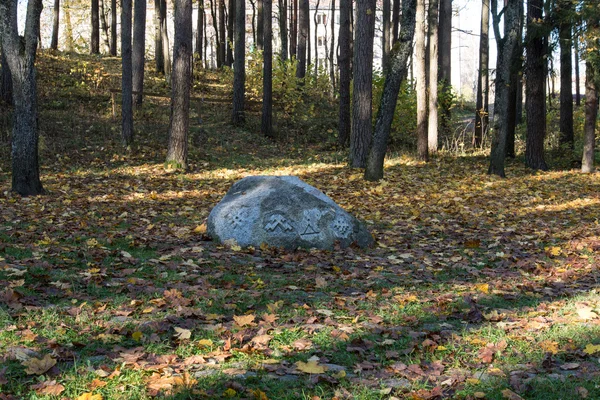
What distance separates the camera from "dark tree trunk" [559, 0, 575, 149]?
17.2m

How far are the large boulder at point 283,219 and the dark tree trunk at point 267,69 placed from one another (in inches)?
616

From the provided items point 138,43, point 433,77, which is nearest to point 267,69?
point 138,43

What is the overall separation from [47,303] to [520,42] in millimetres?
17914

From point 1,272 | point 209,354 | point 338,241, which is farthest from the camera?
point 338,241

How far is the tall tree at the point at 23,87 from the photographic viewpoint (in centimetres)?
1043

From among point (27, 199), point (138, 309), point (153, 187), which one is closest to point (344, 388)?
point (138, 309)

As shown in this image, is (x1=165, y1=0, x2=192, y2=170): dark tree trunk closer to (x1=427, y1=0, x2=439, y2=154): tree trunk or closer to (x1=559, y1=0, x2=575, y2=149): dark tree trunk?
(x1=427, y1=0, x2=439, y2=154): tree trunk

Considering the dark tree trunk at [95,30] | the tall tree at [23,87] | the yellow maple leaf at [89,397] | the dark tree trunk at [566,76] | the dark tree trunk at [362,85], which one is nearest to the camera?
the yellow maple leaf at [89,397]

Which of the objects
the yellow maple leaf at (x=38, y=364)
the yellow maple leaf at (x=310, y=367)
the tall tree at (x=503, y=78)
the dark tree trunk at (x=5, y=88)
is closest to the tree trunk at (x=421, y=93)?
the tall tree at (x=503, y=78)

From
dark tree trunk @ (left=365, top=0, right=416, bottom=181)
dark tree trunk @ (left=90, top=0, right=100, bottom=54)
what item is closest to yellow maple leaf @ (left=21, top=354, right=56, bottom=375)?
dark tree trunk @ (left=365, top=0, right=416, bottom=181)

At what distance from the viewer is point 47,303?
4.84 metres

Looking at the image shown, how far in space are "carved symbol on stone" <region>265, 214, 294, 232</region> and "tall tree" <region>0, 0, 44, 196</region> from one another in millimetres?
5700

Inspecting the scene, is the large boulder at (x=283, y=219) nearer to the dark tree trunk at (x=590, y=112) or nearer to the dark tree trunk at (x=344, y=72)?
the dark tree trunk at (x=590, y=112)

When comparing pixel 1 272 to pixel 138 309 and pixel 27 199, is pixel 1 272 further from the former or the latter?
pixel 27 199
